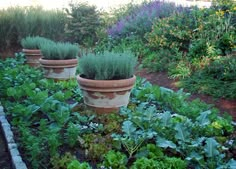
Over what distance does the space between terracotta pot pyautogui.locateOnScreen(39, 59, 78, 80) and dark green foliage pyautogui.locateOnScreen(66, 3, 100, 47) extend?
451cm

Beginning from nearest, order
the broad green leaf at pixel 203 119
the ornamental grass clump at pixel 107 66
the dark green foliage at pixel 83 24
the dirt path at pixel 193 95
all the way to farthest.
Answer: the broad green leaf at pixel 203 119, the ornamental grass clump at pixel 107 66, the dirt path at pixel 193 95, the dark green foliage at pixel 83 24

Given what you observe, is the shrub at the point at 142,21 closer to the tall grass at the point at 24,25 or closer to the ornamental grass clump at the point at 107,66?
the tall grass at the point at 24,25

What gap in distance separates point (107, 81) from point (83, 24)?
22.9ft

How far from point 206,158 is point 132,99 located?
1.81 m

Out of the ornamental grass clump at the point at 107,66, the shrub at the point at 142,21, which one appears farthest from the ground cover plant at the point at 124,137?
the shrub at the point at 142,21

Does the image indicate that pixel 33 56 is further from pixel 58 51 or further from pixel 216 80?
pixel 216 80

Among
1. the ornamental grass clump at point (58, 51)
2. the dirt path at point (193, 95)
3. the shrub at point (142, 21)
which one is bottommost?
the dirt path at point (193, 95)

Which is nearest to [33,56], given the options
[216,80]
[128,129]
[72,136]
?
[216,80]

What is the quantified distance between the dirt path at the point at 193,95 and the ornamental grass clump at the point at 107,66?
1.42m

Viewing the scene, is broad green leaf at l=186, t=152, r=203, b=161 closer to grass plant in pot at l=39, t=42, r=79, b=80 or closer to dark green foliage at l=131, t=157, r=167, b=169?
dark green foliage at l=131, t=157, r=167, b=169

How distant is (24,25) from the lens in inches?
372

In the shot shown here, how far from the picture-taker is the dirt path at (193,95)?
4468 mm

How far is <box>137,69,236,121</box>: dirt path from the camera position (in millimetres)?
4468

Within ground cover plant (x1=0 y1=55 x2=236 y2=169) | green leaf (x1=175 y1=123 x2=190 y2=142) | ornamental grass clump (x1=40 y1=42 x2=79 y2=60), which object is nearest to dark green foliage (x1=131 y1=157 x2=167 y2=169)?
ground cover plant (x1=0 y1=55 x2=236 y2=169)
